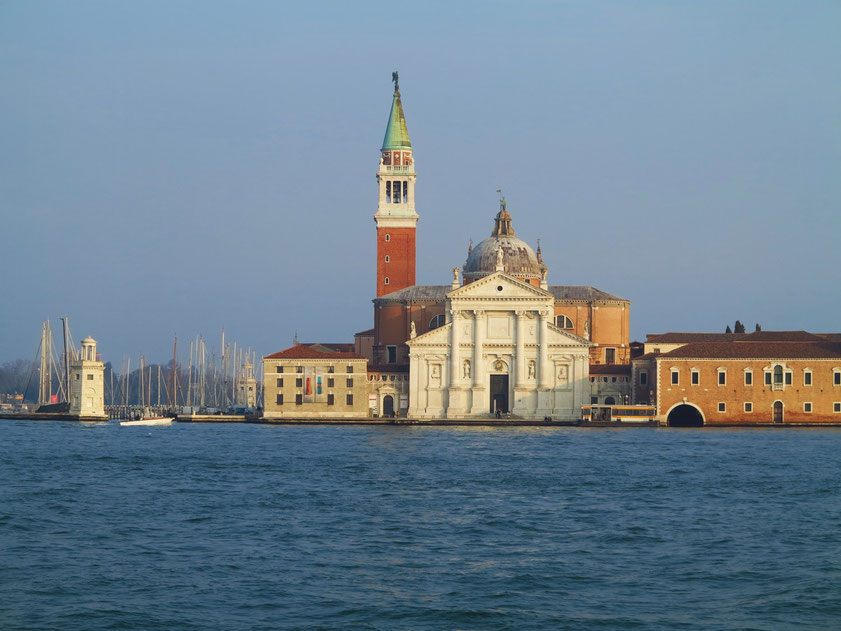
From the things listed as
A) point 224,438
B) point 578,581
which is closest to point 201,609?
point 578,581

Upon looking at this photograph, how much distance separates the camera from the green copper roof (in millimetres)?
83250

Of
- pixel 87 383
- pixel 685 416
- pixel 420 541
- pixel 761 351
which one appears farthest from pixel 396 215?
pixel 420 541

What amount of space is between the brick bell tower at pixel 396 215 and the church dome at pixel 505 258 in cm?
423

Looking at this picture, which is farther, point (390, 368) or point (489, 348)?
point (390, 368)

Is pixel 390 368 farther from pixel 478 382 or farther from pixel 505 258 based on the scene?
pixel 505 258

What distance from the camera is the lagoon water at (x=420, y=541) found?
743 inches

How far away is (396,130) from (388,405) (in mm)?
20897

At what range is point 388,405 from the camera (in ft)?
233

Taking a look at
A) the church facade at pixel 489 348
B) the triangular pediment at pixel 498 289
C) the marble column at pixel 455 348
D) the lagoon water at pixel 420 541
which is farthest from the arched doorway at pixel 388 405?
the lagoon water at pixel 420 541

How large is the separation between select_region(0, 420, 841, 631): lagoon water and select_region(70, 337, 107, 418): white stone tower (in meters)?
26.5

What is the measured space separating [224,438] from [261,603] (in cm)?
3868

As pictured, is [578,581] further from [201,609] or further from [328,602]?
[201,609]

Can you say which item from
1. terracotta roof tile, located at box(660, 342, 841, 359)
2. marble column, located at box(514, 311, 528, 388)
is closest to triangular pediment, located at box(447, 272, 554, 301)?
marble column, located at box(514, 311, 528, 388)

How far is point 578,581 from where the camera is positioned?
21.1 metres
